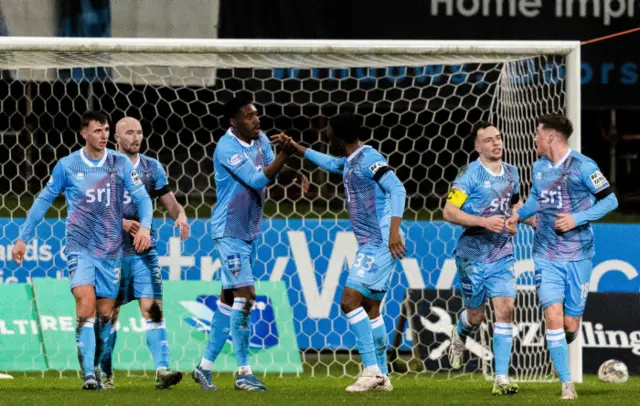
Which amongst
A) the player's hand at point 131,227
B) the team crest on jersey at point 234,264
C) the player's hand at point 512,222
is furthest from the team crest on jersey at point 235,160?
the player's hand at point 512,222

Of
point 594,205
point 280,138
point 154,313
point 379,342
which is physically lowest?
point 379,342

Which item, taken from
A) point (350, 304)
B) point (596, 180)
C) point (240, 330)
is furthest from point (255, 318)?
point (596, 180)

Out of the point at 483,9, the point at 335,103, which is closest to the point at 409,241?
the point at 335,103

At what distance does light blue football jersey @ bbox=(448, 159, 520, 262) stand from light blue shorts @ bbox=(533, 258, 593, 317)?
597mm

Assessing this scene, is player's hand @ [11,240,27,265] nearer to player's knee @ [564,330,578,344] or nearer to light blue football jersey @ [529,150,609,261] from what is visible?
light blue football jersey @ [529,150,609,261]

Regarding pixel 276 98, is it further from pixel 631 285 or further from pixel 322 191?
pixel 631 285

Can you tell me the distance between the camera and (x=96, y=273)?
9414 mm

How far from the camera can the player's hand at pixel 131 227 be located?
9.75 metres

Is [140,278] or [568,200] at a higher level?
[568,200]

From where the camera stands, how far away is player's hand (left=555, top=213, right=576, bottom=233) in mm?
8766

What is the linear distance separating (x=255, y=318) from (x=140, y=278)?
2226mm

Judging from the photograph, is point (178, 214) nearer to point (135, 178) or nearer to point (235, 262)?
point (135, 178)

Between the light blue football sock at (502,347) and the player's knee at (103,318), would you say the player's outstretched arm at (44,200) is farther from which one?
the light blue football sock at (502,347)

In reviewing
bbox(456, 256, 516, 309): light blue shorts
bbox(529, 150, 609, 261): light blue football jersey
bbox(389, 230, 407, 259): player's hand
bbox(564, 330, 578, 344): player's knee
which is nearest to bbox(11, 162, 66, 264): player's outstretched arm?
bbox(389, 230, 407, 259): player's hand
